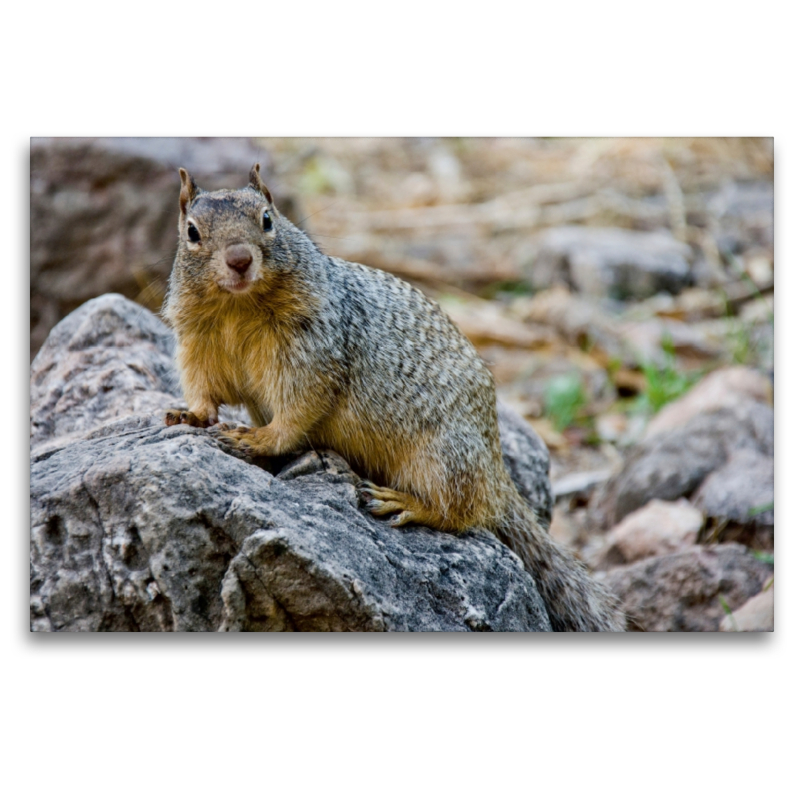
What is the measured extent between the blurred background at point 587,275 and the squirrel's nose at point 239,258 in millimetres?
1344

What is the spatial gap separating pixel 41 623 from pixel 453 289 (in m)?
4.01

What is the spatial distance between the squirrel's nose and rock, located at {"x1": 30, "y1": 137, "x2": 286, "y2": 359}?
1.95 metres

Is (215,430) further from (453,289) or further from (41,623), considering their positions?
(453,289)

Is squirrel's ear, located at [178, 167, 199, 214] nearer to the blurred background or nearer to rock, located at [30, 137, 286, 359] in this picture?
the blurred background

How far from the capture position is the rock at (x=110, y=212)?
4.84 metres

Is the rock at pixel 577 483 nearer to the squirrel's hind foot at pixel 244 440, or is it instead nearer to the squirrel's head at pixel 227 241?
the squirrel's hind foot at pixel 244 440

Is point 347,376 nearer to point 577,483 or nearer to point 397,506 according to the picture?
point 397,506

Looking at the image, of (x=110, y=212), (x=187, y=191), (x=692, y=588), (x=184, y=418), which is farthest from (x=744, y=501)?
(x=110, y=212)

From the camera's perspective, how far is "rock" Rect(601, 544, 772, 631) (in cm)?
380

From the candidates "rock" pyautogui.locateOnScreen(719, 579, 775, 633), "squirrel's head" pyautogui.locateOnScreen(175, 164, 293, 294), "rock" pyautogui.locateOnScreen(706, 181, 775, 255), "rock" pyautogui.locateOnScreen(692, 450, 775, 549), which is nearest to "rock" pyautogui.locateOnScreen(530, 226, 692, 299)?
"rock" pyautogui.locateOnScreen(706, 181, 775, 255)

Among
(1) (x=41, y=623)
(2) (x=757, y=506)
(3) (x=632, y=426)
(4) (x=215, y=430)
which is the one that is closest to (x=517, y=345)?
(3) (x=632, y=426)

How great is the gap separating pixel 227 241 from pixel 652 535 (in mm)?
2424
